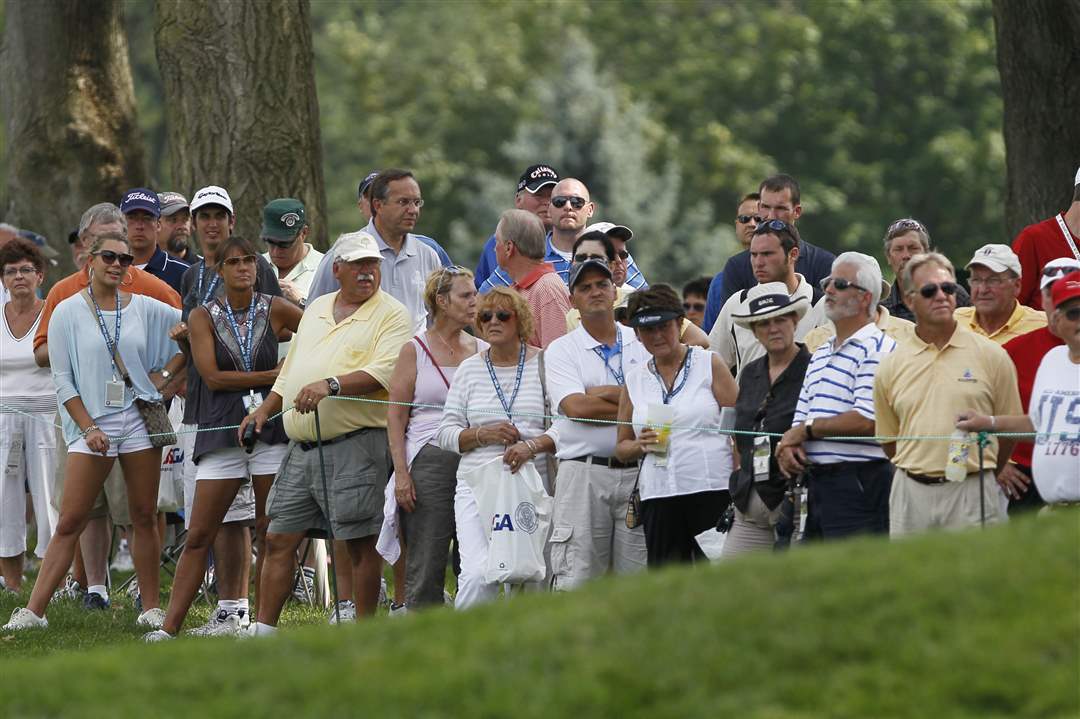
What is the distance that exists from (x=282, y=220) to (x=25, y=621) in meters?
2.96

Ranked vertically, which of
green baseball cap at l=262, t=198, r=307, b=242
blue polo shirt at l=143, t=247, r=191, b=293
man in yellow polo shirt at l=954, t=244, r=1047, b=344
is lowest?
man in yellow polo shirt at l=954, t=244, r=1047, b=344

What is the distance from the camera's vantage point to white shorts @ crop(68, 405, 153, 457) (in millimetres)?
11930

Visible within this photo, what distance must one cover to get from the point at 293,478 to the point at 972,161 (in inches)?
1622

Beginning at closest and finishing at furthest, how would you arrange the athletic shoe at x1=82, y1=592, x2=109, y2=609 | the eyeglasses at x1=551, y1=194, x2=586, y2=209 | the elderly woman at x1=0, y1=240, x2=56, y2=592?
the eyeglasses at x1=551, y1=194, x2=586, y2=209
the athletic shoe at x1=82, y1=592, x2=109, y2=609
the elderly woman at x1=0, y1=240, x2=56, y2=592

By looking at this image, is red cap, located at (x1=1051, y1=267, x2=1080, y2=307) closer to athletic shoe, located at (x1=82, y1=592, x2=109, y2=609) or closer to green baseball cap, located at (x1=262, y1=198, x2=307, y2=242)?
green baseball cap, located at (x1=262, y1=198, x2=307, y2=242)

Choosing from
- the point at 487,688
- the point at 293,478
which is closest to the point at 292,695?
the point at 487,688

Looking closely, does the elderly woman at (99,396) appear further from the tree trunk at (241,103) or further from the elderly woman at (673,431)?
the elderly woman at (673,431)

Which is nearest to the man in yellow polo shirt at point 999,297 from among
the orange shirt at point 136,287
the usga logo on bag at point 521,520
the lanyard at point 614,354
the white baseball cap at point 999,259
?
the white baseball cap at point 999,259

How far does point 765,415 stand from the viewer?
948 cm

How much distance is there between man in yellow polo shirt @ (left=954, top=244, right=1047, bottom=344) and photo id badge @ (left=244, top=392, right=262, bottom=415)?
4.04m

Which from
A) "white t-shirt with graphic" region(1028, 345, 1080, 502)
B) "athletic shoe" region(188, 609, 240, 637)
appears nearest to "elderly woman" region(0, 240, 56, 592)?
"athletic shoe" region(188, 609, 240, 637)

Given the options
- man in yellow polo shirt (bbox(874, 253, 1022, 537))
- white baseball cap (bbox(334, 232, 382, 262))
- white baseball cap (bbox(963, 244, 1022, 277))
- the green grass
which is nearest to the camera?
the green grass

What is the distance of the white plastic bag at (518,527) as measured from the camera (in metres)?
9.96

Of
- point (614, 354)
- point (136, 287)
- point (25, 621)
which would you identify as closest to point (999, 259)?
point (614, 354)
